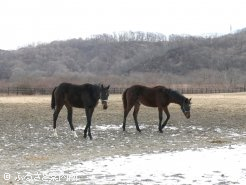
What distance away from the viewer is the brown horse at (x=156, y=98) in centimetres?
1490

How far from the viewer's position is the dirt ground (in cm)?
936

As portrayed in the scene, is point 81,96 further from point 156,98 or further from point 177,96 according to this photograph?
point 177,96

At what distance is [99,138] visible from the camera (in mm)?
12836

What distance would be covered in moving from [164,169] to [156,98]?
7.31 metres

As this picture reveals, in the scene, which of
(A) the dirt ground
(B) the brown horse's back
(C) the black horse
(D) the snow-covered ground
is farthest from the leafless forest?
(D) the snow-covered ground

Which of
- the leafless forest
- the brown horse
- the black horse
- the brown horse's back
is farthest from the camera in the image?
the leafless forest

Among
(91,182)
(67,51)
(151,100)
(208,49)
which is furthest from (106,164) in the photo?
(67,51)

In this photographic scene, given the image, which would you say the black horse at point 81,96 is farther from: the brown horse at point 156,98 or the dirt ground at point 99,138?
the brown horse at point 156,98

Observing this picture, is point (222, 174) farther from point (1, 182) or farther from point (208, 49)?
point (208, 49)

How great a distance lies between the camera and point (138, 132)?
47.0ft

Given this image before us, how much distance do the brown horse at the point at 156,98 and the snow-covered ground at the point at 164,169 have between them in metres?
4.95

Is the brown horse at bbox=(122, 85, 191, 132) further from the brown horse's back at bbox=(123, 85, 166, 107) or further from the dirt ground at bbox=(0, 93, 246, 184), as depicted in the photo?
the dirt ground at bbox=(0, 93, 246, 184)

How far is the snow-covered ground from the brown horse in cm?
495

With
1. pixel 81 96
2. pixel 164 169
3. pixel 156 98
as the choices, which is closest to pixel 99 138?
pixel 81 96
